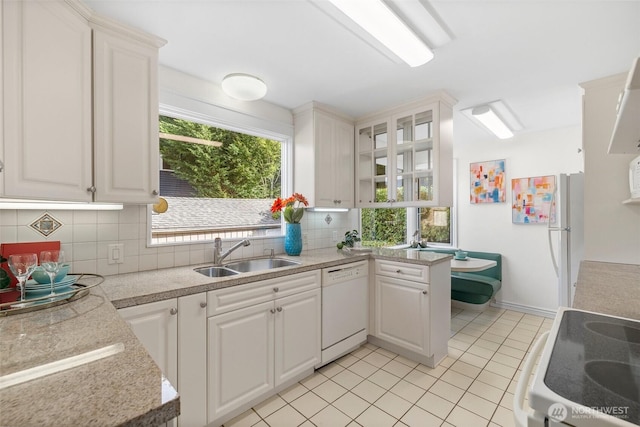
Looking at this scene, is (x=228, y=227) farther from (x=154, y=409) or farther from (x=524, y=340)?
(x=524, y=340)

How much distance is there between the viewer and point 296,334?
6.83 feet

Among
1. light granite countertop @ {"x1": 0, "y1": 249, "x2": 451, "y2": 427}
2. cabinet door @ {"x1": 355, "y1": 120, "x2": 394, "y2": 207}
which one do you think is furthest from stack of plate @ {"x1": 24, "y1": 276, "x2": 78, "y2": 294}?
cabinet door @ {"x1": 355, "y1": 120, "x2": 394, "y2": 207}

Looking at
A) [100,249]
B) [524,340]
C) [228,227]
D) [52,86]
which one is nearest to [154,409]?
[52,86]

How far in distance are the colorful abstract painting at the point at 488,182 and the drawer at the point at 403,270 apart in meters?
2.32

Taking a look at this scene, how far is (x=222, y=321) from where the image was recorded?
1.68 m

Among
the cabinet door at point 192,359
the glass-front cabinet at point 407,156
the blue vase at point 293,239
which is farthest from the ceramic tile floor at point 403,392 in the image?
the glass-front cabinet at point 407,156

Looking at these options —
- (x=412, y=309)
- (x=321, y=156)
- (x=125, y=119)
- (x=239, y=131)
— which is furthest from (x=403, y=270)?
(x=125, y=119)

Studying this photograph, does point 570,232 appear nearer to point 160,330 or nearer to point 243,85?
point 243,85

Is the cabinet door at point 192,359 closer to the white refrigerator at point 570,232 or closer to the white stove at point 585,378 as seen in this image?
the white stove at point 585,378

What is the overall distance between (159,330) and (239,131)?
6.03 feet

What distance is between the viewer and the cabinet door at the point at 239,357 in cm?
165

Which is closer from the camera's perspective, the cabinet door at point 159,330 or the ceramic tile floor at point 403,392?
the cabinet door at point 159,330

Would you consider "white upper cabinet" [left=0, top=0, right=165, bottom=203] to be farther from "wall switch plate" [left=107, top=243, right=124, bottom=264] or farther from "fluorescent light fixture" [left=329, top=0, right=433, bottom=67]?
"fluorescent light fixture" [left=329, top=0, right=433, bottom=67]

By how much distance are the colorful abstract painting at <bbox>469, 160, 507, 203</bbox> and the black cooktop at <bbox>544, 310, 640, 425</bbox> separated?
3.14 metres
